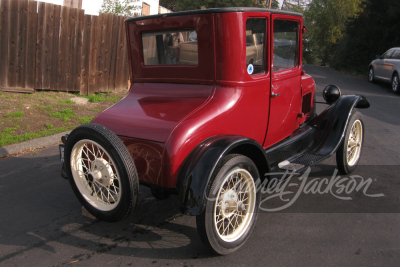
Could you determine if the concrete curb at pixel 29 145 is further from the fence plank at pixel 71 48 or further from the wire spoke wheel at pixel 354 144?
the wire spoke wheel at pixel 354 144

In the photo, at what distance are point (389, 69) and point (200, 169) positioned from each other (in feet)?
42.7

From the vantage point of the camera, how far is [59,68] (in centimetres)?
918

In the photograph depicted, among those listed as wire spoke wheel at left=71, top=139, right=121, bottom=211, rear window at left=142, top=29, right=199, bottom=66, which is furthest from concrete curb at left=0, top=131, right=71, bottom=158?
rear window at left=142, top=29, right=199, bottom=66

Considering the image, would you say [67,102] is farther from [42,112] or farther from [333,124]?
[333,124]

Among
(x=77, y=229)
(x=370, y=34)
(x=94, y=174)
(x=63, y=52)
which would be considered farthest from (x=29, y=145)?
(x=370, y=34)

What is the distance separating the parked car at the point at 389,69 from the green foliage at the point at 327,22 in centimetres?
1498

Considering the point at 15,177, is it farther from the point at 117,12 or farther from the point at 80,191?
the point at 117,12

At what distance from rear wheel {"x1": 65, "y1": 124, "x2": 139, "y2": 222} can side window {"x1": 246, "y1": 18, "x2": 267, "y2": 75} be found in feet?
5.00

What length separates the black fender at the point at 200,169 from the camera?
2890 millimetres

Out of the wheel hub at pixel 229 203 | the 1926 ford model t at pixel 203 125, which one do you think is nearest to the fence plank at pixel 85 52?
the 1926 ford model t at pixel 203 125

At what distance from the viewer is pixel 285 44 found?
4.27m

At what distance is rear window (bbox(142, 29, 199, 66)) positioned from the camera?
3.70 m

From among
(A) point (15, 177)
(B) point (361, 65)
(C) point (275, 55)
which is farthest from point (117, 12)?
(B) point (361, 65)

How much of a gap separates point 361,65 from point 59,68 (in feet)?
55.2
